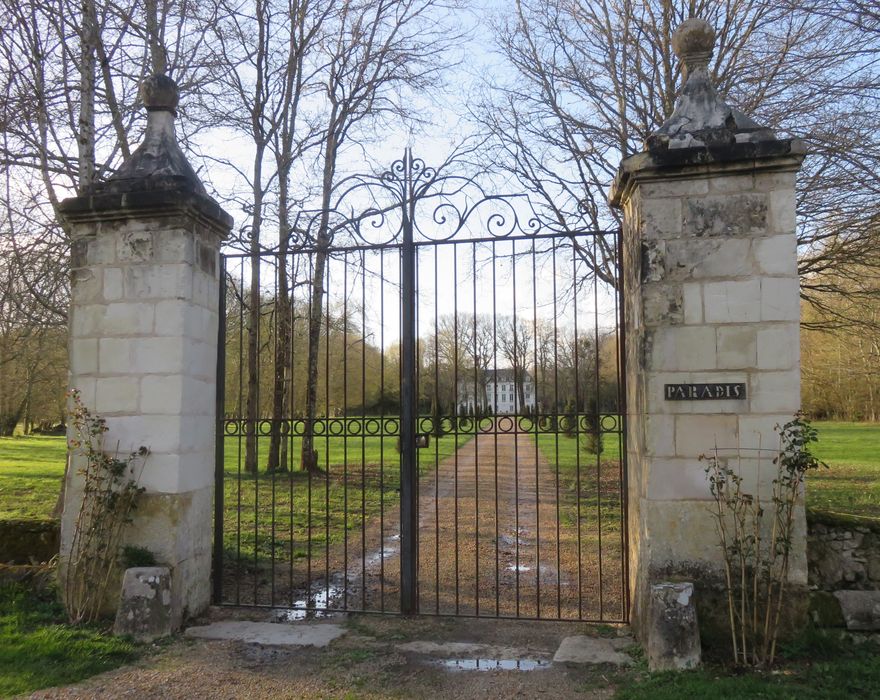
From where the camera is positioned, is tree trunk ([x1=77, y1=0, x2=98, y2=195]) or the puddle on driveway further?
tree trunk ([x1=77, y1=0, x2=98, y2=195])

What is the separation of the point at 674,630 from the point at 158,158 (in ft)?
16.0

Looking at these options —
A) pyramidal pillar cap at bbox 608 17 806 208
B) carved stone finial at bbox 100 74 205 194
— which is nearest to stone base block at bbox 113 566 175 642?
carved stone finial at bbox 100 74 205 194

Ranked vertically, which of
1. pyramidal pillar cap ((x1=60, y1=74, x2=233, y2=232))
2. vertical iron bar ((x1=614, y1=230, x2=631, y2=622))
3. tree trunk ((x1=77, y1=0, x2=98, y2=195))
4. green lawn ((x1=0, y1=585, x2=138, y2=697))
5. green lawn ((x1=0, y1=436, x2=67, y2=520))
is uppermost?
tree trunk ((x1=77, y1=0, x2=98, y2=195))

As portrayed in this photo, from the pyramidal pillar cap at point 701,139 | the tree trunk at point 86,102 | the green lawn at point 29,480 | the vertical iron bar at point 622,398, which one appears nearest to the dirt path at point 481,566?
the vertical iron bar at point 622,398

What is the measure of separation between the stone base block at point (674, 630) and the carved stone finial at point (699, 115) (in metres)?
2.75

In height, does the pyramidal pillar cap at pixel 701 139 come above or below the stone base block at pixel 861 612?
above

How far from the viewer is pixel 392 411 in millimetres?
14742

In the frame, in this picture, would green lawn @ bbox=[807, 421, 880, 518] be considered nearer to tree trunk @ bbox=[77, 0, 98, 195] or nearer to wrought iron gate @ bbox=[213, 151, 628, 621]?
wrought iron gate @ bbox=[213, 151, 628, 621]

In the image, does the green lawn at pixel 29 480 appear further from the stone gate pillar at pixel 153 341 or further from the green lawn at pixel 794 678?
the green lawn at pixel 794 678

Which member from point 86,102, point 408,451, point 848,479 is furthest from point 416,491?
point 848,479

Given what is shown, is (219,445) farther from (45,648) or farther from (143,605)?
(45,648)

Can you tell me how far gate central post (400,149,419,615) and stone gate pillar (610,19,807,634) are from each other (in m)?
1.63

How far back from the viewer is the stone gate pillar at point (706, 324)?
13.8 feet

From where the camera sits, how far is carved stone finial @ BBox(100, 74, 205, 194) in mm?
5031
